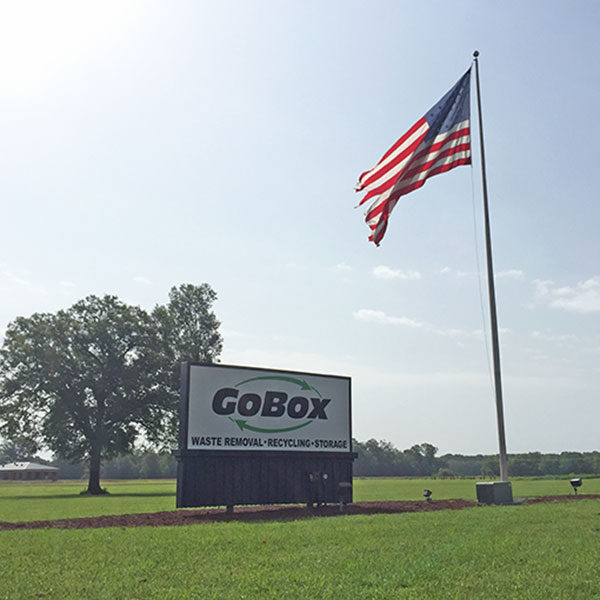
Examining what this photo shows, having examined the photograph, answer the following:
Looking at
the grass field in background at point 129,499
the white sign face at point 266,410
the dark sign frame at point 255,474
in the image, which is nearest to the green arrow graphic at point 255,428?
the white sign face at point 266,410

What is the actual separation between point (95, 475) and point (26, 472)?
88380 millimetres

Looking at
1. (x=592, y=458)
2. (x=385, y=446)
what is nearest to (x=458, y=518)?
(x=592, y=458)

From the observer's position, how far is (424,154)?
68.4ft

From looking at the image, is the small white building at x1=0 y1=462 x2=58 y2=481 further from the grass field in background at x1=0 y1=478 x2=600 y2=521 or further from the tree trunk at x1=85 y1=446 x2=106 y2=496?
the grass field in background at x1=0 y1=478 x2=600 y2=521

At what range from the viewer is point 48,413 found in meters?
48.6

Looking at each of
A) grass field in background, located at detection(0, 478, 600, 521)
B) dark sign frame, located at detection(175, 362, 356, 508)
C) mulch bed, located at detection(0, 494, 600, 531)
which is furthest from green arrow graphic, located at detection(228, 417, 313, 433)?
grass field in background, located at detection(0, 478, 600, 521)

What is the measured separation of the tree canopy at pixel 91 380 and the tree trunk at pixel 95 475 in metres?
0.09

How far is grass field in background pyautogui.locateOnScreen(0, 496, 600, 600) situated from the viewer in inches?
280

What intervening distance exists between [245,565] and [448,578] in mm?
2746

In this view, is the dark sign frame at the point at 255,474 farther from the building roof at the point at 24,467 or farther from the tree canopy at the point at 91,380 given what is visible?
the building roof at the point at 24,467

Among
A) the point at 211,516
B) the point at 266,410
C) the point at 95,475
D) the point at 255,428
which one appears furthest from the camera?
the point at 95,475

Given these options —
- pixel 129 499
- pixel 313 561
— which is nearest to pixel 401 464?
pixel 129 499

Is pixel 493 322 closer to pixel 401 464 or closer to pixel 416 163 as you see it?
pixel 416 163

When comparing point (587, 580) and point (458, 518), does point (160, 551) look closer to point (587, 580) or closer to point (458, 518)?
point (587, 580)
